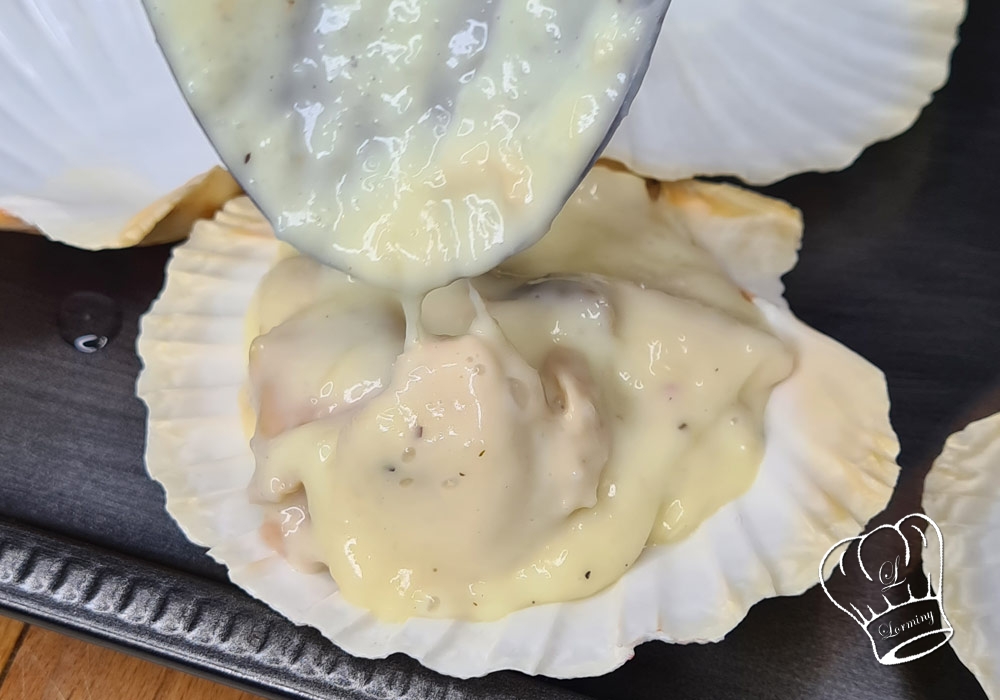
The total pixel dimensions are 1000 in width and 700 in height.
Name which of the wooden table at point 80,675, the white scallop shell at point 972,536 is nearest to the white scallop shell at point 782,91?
the white scallop shell at point 972,536

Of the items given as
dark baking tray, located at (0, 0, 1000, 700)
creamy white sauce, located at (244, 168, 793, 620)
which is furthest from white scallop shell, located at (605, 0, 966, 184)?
creamy white sauce, located at (244, 168, 793, 620)

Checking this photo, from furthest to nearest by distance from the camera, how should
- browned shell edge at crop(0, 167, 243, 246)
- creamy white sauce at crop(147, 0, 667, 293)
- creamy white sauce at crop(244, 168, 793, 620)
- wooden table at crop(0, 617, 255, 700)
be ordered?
browned shell edge at crop(0, 167, 243, 246)
wooden table at crop(0, 617, 255, 700)
creamy white sauce at crop(244, 168, 793, 620)
creamy white sauce at crop(147, 0, 667, 293)

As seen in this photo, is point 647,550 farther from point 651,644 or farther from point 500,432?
point 500,432

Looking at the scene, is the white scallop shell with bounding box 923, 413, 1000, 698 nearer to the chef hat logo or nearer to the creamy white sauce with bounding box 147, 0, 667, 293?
the chef hat logo

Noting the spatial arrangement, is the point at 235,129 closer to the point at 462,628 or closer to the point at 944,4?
the point at 462,628

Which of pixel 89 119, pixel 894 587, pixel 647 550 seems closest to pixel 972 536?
pixel 894 587

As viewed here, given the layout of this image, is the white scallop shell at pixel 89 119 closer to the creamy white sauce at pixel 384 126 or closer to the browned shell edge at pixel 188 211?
the browned shell edge at pixel 188 211

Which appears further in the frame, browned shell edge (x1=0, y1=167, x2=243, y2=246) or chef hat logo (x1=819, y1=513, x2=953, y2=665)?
browned shell edge (x1=0, y1=167, x2=243, y2=246)
